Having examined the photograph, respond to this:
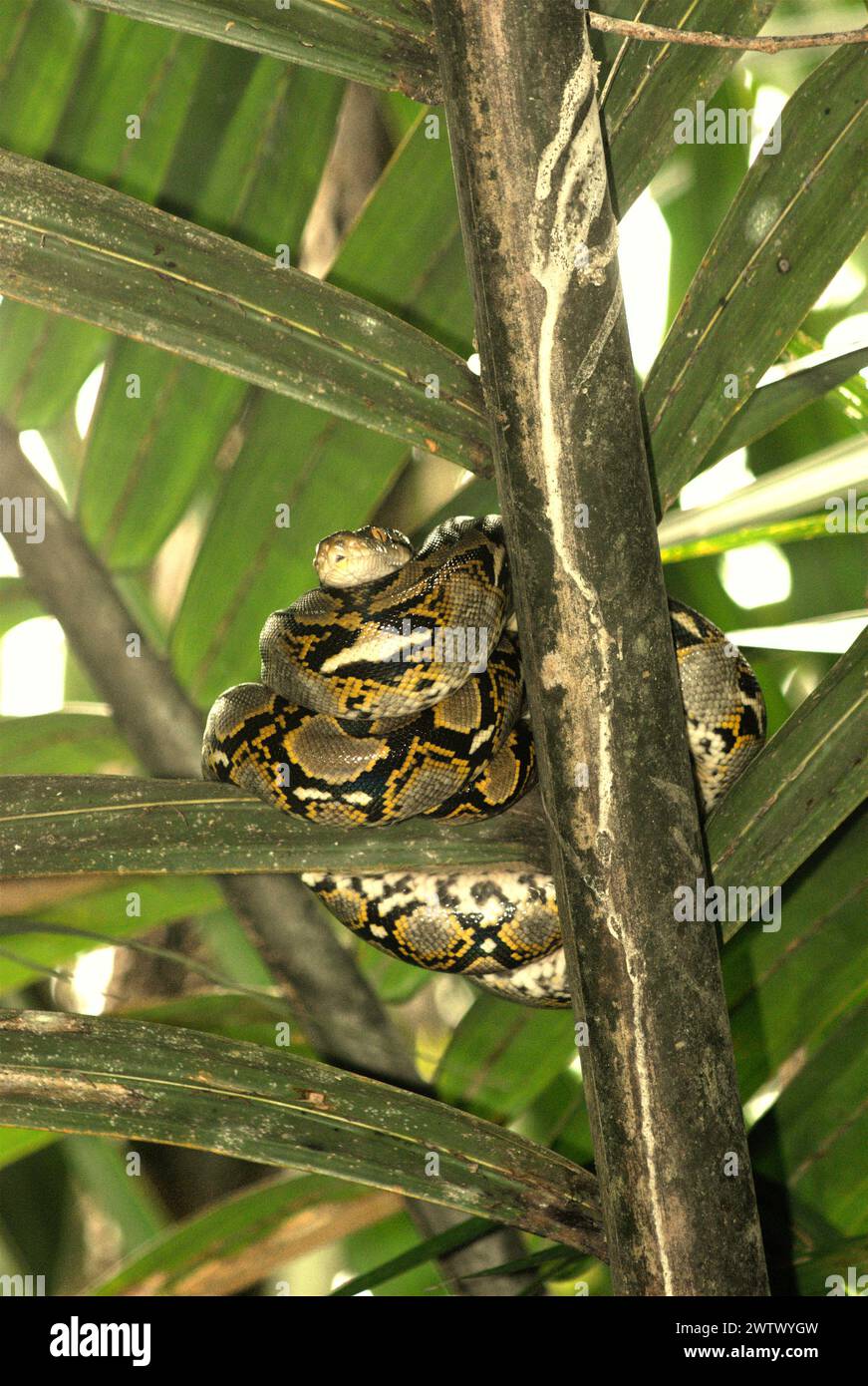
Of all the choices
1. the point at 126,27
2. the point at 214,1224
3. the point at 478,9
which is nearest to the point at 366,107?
the point at 126,27

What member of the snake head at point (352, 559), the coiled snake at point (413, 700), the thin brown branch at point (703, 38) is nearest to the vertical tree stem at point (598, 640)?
the thin brown branch at point (703, 38)

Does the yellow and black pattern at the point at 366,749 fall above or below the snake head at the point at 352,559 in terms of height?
below

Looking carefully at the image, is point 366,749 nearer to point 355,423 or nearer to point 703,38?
point 355,423

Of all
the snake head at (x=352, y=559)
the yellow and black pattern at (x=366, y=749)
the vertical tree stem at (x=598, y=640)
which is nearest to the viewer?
the vertical tree stem at (x=598, y=640)

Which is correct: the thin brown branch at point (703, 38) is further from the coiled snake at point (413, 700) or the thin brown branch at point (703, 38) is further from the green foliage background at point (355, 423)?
the coiled snake at point (413, 700)

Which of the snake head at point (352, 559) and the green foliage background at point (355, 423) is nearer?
the green foliage background at point (355, 423)

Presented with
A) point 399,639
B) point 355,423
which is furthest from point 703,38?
point 399,639
